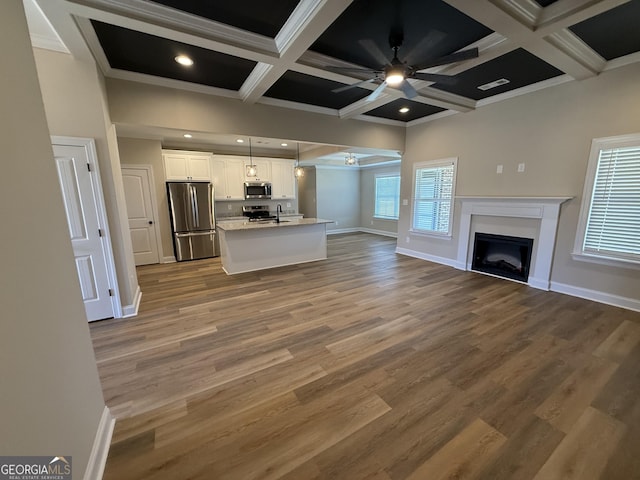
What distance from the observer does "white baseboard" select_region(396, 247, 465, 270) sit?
5061 mm

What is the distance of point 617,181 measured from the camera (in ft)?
10.5

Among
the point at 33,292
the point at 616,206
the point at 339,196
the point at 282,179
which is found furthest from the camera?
the point at 339,196

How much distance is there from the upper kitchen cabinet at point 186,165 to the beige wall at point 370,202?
18.2 ft

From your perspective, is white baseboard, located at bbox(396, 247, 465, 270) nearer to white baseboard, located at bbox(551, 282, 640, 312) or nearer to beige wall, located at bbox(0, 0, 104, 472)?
white baseboard, located at bbox(551, 282, 640, 312)

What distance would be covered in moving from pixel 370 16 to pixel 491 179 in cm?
345

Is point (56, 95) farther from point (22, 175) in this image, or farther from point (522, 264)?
point (522, 264)

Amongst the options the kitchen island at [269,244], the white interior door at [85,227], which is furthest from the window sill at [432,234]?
the white interior door at [85,227]

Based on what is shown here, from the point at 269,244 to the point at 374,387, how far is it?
140 inches

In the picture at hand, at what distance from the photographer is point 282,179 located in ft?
24.1

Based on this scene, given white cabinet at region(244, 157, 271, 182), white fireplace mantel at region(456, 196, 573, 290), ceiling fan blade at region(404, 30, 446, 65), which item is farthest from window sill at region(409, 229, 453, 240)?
white cabinet at region(244, 157, 271, 182)

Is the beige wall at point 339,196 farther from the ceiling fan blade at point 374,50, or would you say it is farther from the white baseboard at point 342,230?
the ceiling fan blade at point 374,50

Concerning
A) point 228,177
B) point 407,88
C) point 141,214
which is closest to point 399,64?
point 407,88

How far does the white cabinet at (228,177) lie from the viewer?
639cm

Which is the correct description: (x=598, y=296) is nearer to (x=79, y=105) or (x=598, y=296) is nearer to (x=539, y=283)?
(x=539, y=283)
